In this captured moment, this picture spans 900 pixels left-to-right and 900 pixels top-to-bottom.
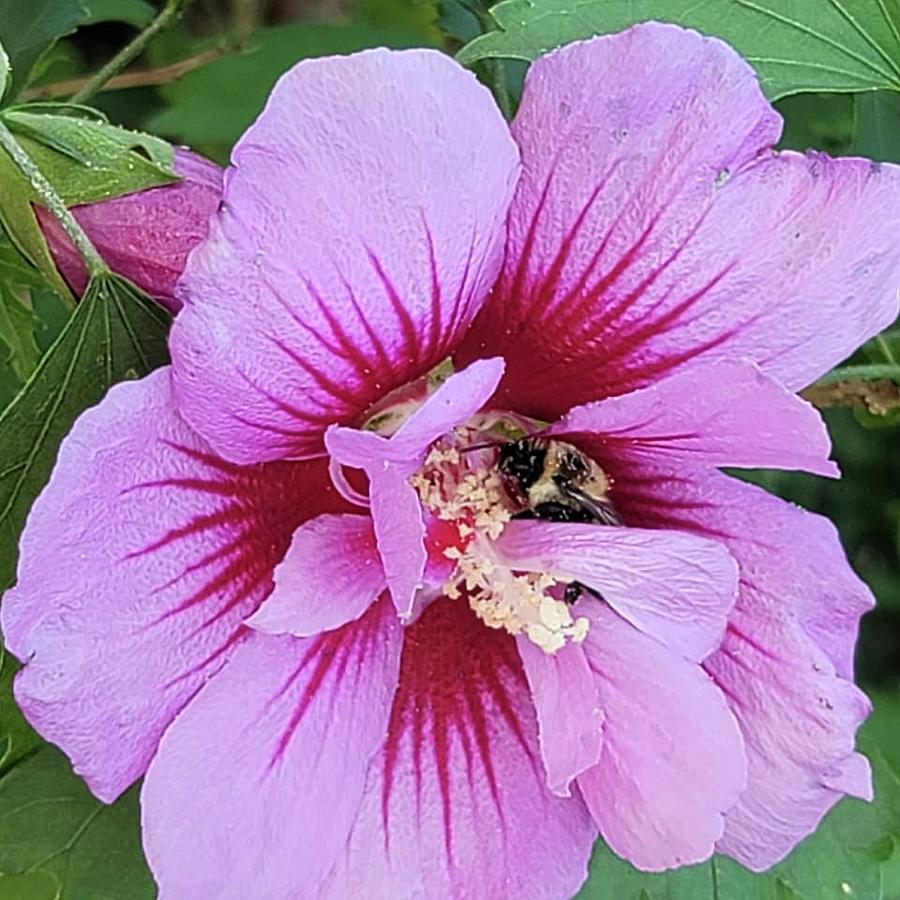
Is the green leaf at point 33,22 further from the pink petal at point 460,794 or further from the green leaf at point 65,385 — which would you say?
the pink petal at point 460,794

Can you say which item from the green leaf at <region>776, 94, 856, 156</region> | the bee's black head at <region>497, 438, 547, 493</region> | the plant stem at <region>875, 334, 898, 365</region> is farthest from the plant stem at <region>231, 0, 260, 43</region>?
the bee's black head at <region>497, 438, 547, 493</region>

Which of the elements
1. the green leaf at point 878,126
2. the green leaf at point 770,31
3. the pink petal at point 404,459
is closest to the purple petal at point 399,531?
the pink petal at point 404,459

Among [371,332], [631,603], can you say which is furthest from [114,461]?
[631,603]

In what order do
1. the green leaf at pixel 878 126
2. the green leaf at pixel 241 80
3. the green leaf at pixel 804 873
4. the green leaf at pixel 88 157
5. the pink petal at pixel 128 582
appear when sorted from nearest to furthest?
1. the pink petal at pixel 128 582
2. the green leaf at pixel 88 157
3. the green leaf at pixel 804 873
4. the green leaf at pixel 878 126
5. the green leaf at pixel 241 80

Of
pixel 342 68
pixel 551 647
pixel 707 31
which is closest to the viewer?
pixel 342 68

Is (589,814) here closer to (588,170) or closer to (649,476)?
(649,476)

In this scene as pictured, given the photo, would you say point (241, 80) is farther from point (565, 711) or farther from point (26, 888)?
point (565, 711)

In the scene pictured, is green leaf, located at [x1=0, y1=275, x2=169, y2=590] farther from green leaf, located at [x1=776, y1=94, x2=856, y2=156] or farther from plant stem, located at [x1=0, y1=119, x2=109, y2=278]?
green leaf, located at [x1=776, y1=94, x2=856, y2=156]
